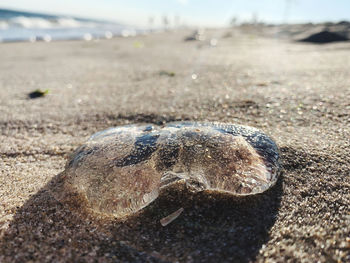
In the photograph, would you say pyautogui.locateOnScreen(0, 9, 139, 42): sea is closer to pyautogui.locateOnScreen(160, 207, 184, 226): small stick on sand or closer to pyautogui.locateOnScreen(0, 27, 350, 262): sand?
pyautogui.locateOnScreen(0, 27, 350, 262): sand

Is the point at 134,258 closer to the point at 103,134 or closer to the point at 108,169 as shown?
the point at 108,169

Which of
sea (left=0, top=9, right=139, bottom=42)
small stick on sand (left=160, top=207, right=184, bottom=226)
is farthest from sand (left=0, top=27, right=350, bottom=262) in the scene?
sea (left=0, top=9, right=139, bottom=42)

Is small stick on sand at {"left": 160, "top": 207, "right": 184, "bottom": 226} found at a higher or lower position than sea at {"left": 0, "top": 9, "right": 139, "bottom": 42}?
higher

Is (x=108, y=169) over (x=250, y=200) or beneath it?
over

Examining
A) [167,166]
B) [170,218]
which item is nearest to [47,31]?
[167,166]

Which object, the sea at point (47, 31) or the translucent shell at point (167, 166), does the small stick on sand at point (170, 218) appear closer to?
the translucent shell at point (167, 166)

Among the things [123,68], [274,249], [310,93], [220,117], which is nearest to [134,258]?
[274,249]
